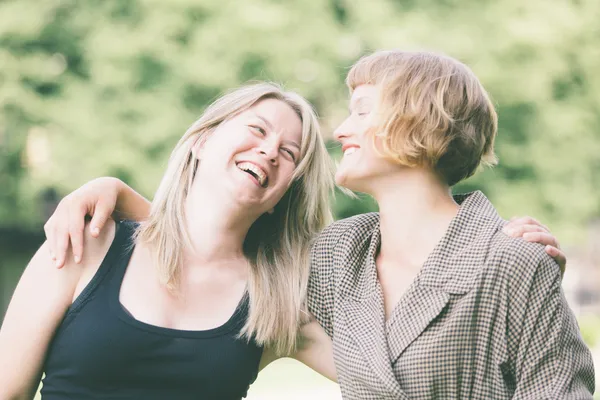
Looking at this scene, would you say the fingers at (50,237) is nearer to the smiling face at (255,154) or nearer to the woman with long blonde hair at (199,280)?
the woman with long blonde hair at (199,280)

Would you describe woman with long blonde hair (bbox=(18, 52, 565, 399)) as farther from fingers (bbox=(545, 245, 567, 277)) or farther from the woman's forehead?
the woman's forehead

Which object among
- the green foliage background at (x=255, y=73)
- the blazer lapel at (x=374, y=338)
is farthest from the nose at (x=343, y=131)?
the green foliage background at (x=255, y=73)

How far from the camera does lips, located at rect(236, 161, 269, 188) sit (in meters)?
2.59

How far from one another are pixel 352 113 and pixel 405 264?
0.51 metres

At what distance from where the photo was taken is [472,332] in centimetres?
206

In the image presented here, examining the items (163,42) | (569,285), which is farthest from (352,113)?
(569,285)

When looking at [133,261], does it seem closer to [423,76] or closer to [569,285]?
[423,76]

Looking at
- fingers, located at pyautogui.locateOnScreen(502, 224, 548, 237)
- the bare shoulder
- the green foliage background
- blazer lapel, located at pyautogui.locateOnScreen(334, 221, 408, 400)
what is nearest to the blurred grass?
the green foliage background

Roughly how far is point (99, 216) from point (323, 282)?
2.43 feet

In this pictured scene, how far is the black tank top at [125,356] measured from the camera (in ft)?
7.49

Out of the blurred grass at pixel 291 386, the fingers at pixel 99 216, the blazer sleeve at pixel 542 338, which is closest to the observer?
the blazer sleeve at pixel 542 338

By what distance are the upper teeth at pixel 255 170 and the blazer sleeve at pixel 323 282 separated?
10.9 inches

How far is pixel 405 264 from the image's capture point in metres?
2.34

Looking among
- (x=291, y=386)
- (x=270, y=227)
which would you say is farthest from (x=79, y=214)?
(x=291, y=386)
